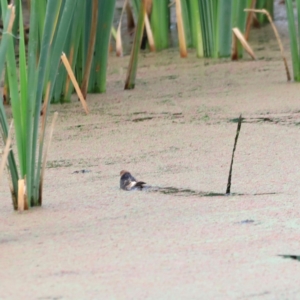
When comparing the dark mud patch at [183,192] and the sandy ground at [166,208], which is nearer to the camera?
the sandy ground at [166,208]

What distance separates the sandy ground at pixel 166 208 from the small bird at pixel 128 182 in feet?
0.05

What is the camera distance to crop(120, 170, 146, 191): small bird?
3.90 feet

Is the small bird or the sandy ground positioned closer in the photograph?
the sandy ground

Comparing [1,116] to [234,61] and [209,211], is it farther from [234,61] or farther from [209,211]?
[234,61]

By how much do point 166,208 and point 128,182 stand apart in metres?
0.13

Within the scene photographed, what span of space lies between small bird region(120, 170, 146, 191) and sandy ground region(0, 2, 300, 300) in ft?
0.05

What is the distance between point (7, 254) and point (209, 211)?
11.2 inches

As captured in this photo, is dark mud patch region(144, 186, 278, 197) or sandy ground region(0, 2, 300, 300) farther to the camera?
dark mud patch region(144, 186, 278, 197)

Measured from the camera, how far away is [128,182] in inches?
47.3

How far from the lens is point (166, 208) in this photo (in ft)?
3.59

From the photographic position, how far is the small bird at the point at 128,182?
3.90 ft

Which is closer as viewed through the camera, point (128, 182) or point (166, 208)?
point (166, 208)

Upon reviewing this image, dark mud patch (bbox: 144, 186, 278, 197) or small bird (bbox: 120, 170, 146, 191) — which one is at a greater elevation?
small bird (bbox: 120, 170, 146, 191)

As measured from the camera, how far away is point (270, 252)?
90 centimetres
